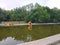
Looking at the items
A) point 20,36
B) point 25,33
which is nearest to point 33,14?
point 25,33

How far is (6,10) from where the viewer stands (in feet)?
154

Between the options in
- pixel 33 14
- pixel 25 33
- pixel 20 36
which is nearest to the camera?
pixel 20 36

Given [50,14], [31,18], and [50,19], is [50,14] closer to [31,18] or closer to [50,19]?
[50,19]

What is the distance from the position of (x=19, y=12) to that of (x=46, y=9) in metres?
7.90

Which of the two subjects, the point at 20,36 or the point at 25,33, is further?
the point at 25,33

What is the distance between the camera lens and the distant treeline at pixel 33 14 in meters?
43.2

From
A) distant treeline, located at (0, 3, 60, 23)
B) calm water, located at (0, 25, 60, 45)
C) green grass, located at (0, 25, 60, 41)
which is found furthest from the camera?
distant treeline, located at (0, 3, 60, 23)

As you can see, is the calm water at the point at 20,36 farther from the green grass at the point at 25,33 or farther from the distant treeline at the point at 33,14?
the distant treeline at the point at 33,14

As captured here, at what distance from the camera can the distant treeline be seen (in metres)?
43.2

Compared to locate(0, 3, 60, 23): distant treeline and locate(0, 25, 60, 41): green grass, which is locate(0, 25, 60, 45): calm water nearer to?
locate(0, 25, 60, 41): green grass

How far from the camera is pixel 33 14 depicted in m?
43.0

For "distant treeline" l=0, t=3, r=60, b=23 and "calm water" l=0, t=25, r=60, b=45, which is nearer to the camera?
"calm water" l=0, t=25, r=60, b=45

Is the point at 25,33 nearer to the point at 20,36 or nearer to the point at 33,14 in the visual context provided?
the point at 20,36

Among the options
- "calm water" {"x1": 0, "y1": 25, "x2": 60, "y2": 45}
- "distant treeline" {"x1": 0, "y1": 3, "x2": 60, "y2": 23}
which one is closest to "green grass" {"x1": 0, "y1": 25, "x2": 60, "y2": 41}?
"calm water" {"x1": 0, "y1": 25, "x2": 60, "y2": 45}
